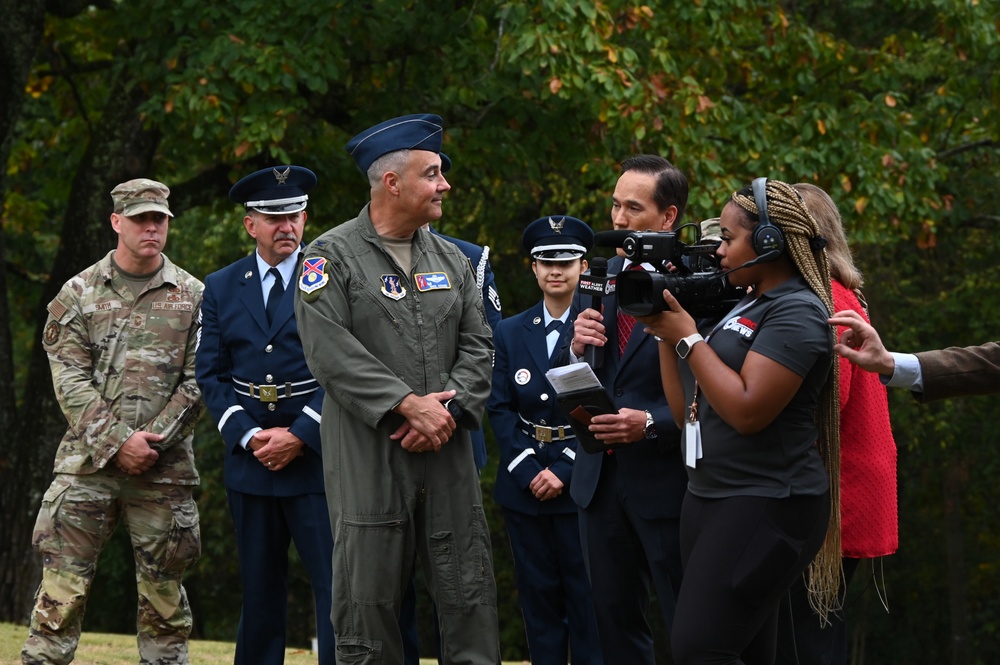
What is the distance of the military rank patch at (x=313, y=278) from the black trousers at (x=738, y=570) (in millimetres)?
1515

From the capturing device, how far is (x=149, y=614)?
19.1 feet

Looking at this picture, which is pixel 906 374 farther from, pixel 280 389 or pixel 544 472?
pixel 280 389

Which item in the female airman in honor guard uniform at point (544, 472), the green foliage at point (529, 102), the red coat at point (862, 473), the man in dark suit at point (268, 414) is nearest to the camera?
the red coat at point (862, 473)

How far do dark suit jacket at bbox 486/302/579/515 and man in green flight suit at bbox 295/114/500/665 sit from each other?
4.45ft

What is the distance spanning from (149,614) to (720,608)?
3.09 metres

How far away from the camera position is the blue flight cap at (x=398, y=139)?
14.9ft

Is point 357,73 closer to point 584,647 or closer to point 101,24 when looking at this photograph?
point 101,24

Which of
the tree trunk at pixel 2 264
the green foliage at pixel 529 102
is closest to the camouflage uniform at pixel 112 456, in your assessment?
the green foliage at pixel 529 102

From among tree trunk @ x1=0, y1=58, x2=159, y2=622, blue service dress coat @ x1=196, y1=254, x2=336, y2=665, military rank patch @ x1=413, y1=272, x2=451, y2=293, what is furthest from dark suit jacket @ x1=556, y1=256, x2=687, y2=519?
tree trunk @ x1=0, y1=58, x2=159, y2=622

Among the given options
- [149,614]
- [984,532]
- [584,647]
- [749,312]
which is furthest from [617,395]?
[984,532]

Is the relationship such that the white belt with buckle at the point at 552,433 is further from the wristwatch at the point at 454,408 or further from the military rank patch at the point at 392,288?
the military rank patch at the point at 392,288

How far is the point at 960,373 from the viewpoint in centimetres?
391

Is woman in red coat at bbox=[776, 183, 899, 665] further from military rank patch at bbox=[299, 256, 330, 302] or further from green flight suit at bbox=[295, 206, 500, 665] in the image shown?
military rank patch at bbox=[299, 256, 330, 302]

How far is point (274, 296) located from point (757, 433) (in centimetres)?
257
